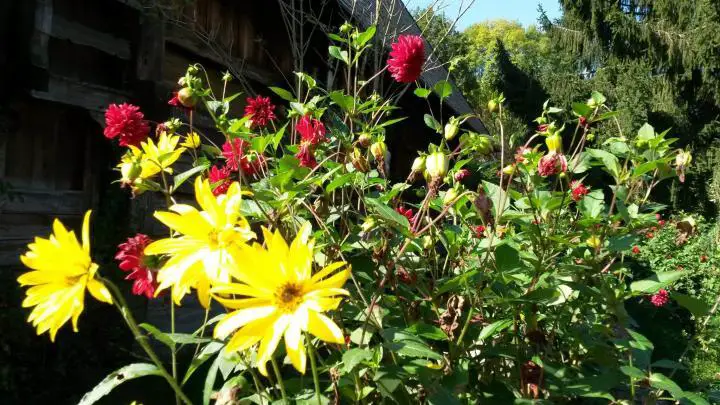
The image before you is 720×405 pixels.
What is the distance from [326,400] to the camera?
3.29 ft

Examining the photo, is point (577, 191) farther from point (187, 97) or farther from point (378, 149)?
point (187, 97)

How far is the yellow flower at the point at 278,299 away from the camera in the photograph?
26.2 inches

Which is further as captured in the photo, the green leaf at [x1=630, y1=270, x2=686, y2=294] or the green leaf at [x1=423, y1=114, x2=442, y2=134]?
the green leaf at [x1=423, y1=114, x2=442, y2=134]

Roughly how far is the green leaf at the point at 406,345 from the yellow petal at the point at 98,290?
0.38 metres

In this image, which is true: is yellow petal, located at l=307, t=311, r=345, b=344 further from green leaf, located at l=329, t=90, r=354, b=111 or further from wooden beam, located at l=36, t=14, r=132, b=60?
wooden beam, located at l=36, t=14, r=132, b=60

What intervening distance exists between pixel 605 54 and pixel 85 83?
13849 millimetres

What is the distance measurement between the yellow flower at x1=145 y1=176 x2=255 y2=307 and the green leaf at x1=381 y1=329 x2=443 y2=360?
282 millimetres

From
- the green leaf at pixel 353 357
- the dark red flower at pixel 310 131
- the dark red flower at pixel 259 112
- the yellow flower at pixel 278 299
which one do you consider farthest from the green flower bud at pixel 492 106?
the yellow flower at pixel 278 299

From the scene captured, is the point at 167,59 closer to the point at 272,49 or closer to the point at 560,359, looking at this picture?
the point at 272,49

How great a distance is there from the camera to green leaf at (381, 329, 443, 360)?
882 mm

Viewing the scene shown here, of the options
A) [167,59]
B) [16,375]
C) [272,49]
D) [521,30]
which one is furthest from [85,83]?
[521,30]

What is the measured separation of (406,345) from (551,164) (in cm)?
53

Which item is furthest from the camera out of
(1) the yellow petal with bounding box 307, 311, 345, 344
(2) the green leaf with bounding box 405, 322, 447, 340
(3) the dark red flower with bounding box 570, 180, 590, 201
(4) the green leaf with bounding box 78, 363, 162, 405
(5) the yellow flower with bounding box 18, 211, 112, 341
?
(3) the dark red flower with bounding box 570, 180, 590, 201

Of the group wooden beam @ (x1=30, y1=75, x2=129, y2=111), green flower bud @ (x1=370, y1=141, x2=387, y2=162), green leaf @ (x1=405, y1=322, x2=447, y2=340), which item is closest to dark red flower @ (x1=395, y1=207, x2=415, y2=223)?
green flower bud @ (x1=370, y1=141, x2=387, y2=162)
